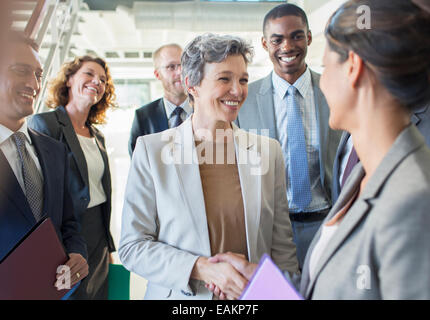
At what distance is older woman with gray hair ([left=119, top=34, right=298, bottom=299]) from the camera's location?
1181 millimetres

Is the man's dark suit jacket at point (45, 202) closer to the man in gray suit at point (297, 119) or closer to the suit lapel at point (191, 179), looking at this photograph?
the suit lapel at point (191, 179)

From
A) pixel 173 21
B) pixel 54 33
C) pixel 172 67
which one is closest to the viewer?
pixel 172 67

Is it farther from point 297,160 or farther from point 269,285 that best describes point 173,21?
point 269,285

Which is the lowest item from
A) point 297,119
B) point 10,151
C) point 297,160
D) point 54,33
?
point 297,160

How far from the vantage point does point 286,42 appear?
1.81 m

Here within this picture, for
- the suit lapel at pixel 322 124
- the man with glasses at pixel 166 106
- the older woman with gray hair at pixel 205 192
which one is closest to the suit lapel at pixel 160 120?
the man with glasses at pixel 166 106

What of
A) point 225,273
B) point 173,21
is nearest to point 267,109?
point 225,273

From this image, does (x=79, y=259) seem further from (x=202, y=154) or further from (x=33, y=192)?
(x=202, y=154)

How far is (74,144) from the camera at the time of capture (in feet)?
6.52

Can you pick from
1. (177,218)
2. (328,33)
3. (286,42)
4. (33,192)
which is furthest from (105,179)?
(328,33)

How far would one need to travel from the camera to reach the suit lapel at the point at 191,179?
1.19 meters

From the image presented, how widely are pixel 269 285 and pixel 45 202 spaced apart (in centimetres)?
95

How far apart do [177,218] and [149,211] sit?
0.38 ft
